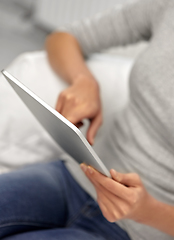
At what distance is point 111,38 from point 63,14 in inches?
50.5

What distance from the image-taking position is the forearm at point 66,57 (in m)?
0.74

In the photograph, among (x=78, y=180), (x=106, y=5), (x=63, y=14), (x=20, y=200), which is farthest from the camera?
(x=63, y=14)

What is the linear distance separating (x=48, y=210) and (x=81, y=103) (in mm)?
276

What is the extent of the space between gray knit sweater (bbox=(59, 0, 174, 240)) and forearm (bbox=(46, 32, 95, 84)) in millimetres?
173

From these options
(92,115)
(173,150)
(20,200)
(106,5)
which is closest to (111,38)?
(92,115)

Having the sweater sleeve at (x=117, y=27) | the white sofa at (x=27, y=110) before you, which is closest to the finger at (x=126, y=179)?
the white sofa at (x=27, y=110)

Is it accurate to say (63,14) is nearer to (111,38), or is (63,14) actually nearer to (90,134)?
(111,38)

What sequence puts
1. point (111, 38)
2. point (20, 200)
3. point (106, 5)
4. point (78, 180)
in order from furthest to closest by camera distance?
point (106, 5), point (111, 38), point (78, 180), point (20, 200)

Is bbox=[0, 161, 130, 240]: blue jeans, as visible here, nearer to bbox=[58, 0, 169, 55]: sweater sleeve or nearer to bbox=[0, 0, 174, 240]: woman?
bbox=[0, 0, 174, 240]: woman

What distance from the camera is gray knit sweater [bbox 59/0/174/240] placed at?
563mm

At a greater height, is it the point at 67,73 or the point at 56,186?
the point at 67,73

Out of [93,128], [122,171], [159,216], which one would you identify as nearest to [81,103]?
[93,128]

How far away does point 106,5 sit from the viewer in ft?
5.37

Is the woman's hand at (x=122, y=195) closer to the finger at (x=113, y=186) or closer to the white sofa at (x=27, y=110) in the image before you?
the finger at (x=113, y=186)
